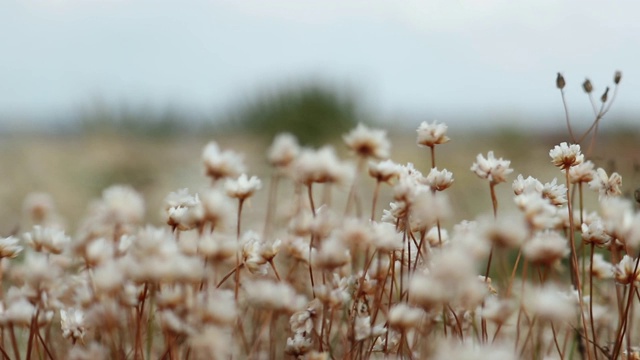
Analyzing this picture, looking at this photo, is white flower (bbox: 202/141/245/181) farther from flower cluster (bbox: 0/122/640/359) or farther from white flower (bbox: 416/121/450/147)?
white flower (bbox: 416/121/450/147)

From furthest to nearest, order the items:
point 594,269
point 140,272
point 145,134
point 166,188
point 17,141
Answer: point 145,134
point 17,141
point 166,188
point 594,269
point 140,272

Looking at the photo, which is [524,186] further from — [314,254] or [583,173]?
[314,254]

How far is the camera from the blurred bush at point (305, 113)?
9656mm

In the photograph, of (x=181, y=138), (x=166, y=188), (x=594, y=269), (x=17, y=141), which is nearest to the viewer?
(x=594, y=269)

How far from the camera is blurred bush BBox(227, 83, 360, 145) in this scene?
966 cm

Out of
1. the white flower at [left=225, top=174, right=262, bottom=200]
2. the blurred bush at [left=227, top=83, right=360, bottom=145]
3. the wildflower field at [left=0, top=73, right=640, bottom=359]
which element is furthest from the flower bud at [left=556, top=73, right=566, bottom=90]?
the blurred bush at [left=227, top=83, right=360, bottom=145]

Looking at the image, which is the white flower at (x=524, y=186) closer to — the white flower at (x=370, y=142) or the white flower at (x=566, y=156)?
the white flower at (x=566, y=156)

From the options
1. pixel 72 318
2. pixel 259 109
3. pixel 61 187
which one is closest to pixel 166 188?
pixel 61 187

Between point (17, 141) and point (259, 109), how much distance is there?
3168mm

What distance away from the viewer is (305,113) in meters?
9.80

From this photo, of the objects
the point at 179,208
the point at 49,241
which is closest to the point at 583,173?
the point at 179,208

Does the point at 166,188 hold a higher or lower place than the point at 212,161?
lower

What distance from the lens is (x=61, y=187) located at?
23.4 feet

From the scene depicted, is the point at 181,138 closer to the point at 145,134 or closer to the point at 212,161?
the point at 145,134
